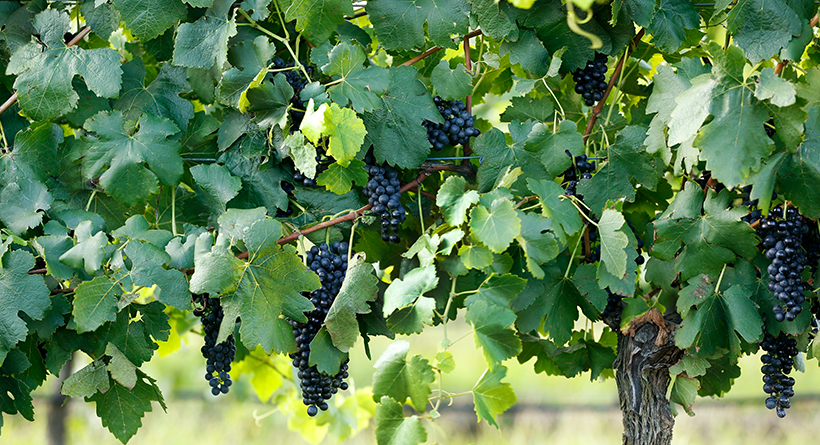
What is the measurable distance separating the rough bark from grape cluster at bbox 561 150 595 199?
17.1 inches

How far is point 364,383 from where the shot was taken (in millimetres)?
5184

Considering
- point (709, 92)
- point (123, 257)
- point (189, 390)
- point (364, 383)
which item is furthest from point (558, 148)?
point (189, 390)

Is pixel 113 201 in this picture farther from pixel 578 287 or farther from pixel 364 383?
pixel 364 383

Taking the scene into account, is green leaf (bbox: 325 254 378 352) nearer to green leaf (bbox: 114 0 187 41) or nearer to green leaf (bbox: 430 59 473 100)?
green leaf (bbox: 430 59 473 100)

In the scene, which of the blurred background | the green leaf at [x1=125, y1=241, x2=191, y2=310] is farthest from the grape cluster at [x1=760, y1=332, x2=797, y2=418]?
the blurred background

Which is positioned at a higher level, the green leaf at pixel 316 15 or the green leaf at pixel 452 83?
the green leaf at pixel 316 15

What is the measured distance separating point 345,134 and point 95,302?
644 mm

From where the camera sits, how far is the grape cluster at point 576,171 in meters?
→ 1.55

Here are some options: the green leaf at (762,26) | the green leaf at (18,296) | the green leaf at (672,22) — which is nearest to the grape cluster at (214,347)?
the green leaf at (18,296)

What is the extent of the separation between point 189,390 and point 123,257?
4.02m

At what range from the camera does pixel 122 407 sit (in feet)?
5.14

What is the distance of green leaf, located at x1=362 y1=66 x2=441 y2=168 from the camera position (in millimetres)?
1479

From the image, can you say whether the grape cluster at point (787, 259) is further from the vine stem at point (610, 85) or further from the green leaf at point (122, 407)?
the green leaf at point (122, 407)

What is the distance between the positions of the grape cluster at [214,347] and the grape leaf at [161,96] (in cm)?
46
